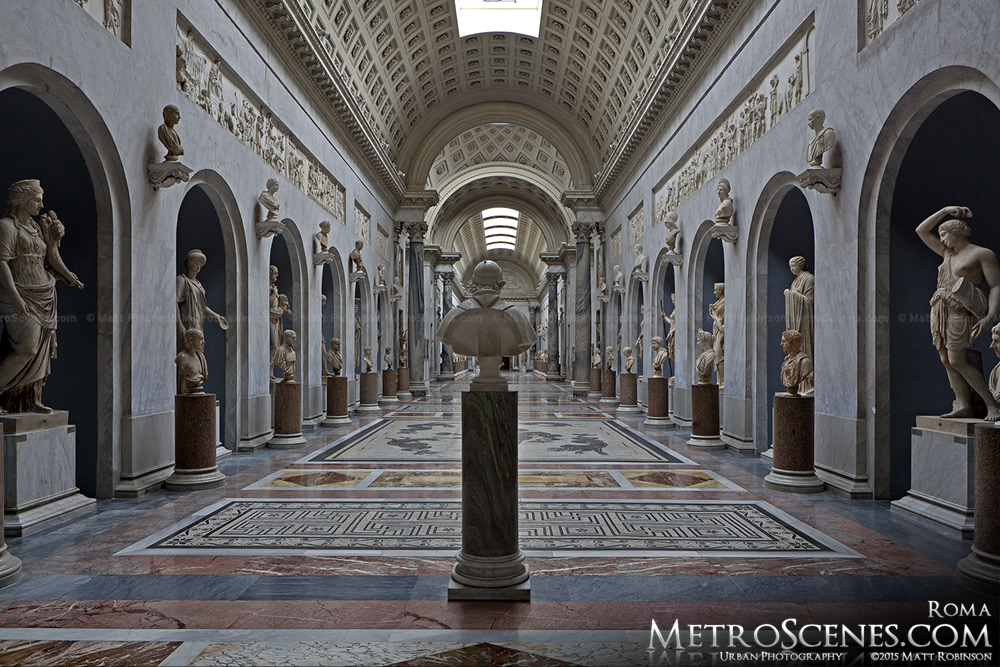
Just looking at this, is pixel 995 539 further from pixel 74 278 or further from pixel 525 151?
pixel 525 151

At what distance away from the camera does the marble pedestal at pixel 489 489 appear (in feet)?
13.6

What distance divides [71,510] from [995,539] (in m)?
7.65

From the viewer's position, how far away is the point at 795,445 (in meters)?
7.31

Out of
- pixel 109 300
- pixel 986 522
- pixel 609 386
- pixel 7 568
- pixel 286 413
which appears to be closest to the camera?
pixel 986 522

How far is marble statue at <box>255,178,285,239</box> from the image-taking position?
36.0 ft

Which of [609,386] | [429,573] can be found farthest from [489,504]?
[609,386]

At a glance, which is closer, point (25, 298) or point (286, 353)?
point (25, 298)

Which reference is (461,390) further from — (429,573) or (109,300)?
(109,300)

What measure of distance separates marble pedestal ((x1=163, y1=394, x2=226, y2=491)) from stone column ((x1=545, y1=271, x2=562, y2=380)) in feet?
101

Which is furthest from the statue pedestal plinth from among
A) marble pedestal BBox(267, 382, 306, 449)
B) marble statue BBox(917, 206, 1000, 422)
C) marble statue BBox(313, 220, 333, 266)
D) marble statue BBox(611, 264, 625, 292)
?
marble statue BBox(917, 206, 1000, 422)

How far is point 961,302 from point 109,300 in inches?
332

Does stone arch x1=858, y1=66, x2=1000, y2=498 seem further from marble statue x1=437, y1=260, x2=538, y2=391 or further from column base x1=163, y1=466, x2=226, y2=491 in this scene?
column base x1=163, y1=466, x2=226, y2=491

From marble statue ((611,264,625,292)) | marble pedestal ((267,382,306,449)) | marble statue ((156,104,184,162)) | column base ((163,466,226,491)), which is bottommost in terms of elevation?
column base ((163,466,226,491))

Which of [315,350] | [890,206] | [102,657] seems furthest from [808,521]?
[315,350]
